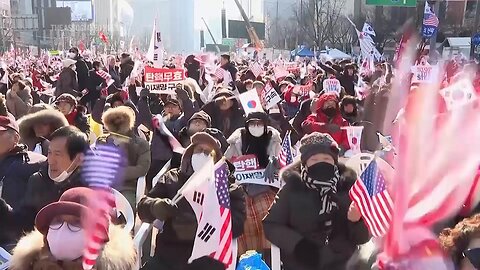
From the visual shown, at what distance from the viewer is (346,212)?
13.3 feet

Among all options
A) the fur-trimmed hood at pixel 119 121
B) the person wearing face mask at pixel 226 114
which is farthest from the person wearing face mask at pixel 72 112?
the person wearing face mask at pixel 226 114

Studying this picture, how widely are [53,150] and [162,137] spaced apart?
2843 mm

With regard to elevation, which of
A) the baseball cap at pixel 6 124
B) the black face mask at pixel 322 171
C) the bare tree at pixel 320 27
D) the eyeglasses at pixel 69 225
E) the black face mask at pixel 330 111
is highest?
the baseball cap at pixel 6 124

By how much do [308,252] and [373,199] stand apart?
803 millimetres

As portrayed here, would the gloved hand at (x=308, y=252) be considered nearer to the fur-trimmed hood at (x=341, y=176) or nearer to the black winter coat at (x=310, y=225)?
the black winter coat at (x=310, y=225)

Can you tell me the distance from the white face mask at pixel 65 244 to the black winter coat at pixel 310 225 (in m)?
1.63

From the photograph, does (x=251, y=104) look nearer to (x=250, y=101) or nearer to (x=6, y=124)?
(x=250, y=101)

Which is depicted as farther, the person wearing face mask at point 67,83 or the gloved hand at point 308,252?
the person wearing face mask at point 67,83

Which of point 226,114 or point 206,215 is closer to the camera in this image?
point 206,215

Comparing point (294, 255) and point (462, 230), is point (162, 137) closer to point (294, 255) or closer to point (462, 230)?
point (294, 255)

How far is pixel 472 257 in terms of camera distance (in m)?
2.58

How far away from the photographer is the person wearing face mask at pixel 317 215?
13.2ft

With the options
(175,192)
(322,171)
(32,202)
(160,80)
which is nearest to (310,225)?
(322,171)

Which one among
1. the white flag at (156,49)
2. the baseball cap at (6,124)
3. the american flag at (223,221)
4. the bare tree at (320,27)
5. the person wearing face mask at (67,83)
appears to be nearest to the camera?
the american flag at (223,221)
